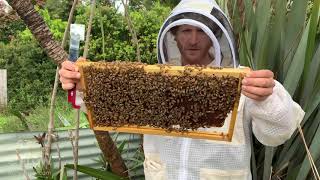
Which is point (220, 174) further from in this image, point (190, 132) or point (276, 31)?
point (276, 31)

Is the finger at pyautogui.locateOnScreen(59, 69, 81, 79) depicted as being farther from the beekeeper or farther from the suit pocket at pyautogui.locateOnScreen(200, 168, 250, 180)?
the suit pocket at pyautogui.locateOnScreen(200, 168, 250, 180)

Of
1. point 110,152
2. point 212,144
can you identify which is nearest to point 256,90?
point 212,144

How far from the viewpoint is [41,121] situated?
5.47 m

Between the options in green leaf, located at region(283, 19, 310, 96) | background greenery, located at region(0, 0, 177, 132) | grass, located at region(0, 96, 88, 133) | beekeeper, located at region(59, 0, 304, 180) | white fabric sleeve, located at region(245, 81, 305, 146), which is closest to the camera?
white fabric sleeve, located at region(245, 81, 305, 146)

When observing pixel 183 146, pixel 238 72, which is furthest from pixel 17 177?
pixel 238 72

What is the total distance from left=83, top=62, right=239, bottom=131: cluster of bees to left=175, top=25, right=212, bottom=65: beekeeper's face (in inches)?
10.3

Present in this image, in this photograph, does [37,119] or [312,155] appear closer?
[312,155]

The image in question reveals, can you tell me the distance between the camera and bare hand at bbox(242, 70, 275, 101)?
129 centimetres

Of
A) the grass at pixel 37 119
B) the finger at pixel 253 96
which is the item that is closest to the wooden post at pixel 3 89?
the grass at pixel 37 119

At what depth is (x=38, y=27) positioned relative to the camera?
198cm

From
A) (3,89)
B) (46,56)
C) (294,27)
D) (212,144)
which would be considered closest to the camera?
(212,144)

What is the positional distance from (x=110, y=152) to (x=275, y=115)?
44.6 inches

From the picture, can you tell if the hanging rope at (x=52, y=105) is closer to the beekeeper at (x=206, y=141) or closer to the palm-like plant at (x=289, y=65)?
the beekeeper at (x=206, y=141)

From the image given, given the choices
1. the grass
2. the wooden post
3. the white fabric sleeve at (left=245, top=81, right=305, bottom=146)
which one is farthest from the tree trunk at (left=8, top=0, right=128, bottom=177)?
the wooden post
